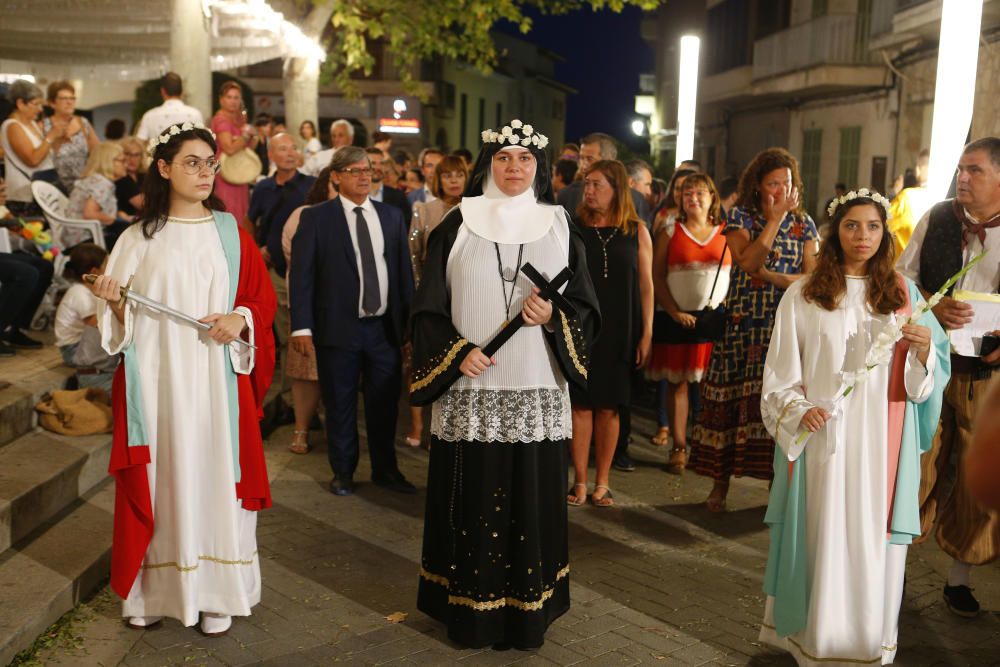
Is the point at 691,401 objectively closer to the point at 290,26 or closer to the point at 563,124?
the point at 290,26

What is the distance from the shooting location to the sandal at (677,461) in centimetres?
823

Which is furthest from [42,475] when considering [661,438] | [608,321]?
[661,438]

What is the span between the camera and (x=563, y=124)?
81562mm

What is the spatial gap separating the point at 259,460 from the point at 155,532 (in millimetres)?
542

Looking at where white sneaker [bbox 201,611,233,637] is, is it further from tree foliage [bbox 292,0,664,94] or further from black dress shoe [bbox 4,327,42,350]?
tree foliage [bbox 292,0,664,94]

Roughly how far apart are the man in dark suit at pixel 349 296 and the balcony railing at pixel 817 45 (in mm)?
20619

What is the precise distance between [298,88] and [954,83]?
14.8 metres

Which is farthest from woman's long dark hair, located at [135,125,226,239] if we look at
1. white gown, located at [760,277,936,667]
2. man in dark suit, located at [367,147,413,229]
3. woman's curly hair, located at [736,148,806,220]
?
man in dark suit, located at [367,147,413,229]

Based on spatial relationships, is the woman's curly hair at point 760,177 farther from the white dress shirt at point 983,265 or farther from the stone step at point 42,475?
the stone step at point 42,475

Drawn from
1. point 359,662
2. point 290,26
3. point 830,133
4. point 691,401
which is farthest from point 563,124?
point 359,662

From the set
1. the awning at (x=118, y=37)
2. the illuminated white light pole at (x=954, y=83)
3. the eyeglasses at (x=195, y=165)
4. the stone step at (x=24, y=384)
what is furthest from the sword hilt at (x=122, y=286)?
the awning at (x=118, y=37)

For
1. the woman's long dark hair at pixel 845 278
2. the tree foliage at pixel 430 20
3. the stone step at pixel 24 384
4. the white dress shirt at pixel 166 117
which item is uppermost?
the tree foliage at pixel 430 20

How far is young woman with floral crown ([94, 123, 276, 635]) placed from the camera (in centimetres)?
497

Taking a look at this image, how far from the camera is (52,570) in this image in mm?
5449
